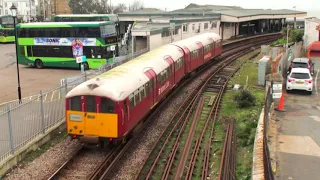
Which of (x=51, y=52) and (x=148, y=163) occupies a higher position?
(x=51, y=52)

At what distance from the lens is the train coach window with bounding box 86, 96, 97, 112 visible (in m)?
12.6

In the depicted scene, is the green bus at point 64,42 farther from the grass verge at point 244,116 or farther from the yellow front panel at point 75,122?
the yellow front panel at point 75,122

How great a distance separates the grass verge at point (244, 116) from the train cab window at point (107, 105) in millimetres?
4535

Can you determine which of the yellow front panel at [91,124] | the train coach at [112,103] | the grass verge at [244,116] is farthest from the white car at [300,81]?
the yellow front panel at [91,124]

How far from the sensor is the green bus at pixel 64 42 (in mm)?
30766

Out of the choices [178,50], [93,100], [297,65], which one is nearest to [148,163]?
[93,100]

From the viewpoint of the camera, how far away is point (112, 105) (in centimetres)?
1252

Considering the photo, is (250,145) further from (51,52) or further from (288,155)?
(51,52)

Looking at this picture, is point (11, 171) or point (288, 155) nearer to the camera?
point (11, 171)

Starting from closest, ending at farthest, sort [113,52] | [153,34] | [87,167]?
[87,167] < [113,52] < [153,34]

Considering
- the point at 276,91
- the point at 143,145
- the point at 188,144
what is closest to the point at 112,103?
the point at 143,145

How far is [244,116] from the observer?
1814cm

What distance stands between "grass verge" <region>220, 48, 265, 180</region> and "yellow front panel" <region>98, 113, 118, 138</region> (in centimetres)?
418

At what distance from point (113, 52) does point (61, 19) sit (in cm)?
1402
